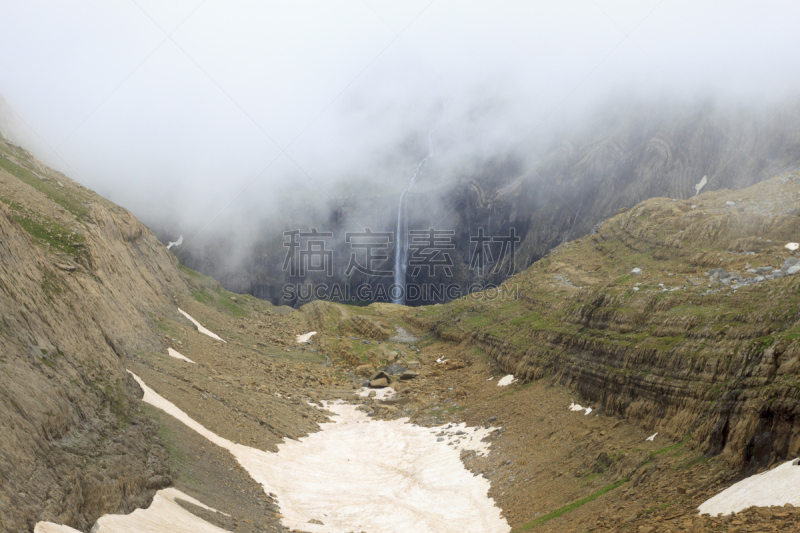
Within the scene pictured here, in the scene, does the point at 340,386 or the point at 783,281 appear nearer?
the point at 783,281

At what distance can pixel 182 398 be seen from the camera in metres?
30.3

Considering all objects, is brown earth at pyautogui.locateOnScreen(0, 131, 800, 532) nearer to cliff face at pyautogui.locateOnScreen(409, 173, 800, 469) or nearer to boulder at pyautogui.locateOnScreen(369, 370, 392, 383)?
cliff face at pyautogui.locateOnScreen(409, 173, 800, 469)

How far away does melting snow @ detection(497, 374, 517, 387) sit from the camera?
41.0 metres

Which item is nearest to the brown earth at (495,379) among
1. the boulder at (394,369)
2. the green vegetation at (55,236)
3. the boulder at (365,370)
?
the green vegetation at (55,236)

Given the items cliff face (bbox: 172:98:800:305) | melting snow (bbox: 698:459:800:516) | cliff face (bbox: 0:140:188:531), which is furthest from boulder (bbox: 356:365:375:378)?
cliff face (bbox: 172:98:800:305)

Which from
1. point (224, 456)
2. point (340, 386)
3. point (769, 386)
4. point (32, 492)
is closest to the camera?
point (32, 492)

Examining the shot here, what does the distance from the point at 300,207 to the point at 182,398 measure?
5911 inches

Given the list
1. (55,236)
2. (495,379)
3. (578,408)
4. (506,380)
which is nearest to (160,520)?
(578,408)

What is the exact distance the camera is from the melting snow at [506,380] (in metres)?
41.0

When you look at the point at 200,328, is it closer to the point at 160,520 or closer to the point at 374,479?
the point at 374,479

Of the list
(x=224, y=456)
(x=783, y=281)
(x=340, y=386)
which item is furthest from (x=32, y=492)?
(x=340, y=386)

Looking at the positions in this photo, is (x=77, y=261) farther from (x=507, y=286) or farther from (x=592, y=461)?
(x=507, y=286)

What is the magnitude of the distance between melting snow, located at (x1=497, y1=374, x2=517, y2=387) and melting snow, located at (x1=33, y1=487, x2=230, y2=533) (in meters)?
26.0

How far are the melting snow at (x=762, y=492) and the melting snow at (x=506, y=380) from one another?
2589 centimetres
